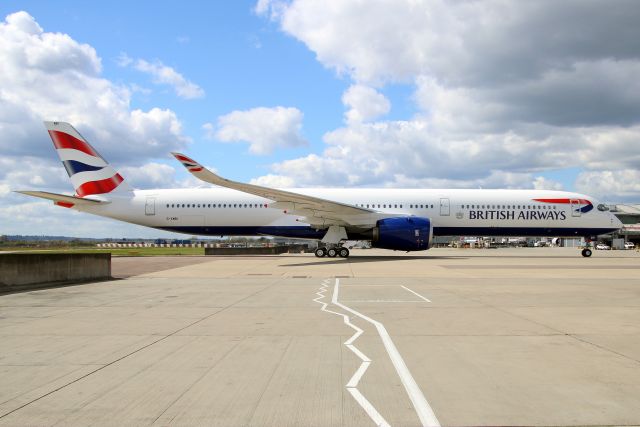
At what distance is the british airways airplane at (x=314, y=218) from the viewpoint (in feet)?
104

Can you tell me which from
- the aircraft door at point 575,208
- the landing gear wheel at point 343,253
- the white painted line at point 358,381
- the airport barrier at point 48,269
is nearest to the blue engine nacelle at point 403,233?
the landing gear wheel at point 343,253

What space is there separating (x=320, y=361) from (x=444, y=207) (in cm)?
2697

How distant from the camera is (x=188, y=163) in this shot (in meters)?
26.2

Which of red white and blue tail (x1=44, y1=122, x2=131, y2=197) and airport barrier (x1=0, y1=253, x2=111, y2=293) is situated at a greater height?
red white and blue tail (x1=44, y1=122, x2=131, y2=197)

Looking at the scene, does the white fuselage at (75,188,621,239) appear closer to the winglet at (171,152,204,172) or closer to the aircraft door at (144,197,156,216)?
the aircraft door at (144,197,156,216)

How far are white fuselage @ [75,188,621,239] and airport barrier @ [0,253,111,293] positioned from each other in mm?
15058

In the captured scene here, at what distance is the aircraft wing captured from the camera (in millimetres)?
26250

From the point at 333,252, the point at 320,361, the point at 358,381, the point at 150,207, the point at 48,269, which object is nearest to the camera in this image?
the point at 358,381

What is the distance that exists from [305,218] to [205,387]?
25942 millimetres

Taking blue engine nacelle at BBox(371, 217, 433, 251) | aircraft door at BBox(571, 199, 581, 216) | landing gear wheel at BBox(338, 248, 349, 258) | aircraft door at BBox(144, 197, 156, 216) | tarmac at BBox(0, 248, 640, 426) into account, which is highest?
aircraft door at BBox(571, 199, 581, 216)

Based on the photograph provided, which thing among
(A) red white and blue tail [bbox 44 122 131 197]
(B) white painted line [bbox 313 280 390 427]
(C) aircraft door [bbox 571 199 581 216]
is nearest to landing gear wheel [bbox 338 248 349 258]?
(C) aircraft door [bbox 571 199 581 216]

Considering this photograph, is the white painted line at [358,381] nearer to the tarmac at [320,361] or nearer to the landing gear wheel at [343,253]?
the tarmac at [320,361]

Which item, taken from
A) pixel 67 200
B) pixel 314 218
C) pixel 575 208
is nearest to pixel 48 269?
pixel 314 218

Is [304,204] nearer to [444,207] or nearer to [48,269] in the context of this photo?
[444,207]
